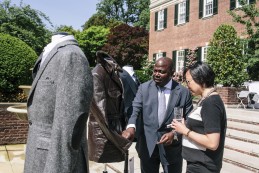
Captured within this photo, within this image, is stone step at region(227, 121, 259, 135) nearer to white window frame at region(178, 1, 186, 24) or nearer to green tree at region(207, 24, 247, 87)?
green tree at region(207, 24, 247, 87)

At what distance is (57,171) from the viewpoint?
1701mm

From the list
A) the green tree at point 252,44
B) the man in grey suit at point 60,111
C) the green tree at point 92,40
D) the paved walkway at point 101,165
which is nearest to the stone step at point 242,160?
the paved walkway at point 101,165

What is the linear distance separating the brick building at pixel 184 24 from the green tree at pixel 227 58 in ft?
9.14

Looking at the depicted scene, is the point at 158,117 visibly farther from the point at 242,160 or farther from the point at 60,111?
the point at 242,160

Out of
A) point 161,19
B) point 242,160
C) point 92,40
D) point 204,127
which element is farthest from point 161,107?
point 92,40

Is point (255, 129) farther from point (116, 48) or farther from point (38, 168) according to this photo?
point (116, 48)

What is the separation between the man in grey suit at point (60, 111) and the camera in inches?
67.7

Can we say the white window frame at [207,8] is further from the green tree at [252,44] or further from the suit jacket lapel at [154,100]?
the suit jacket lapel at [154,100]

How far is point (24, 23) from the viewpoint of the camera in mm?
19625

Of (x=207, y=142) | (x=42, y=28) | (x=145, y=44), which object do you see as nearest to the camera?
(x=207, y=142)

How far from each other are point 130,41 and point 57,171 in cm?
3305

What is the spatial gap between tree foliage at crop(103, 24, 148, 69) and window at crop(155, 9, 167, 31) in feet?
31.9

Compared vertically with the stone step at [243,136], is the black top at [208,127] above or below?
above

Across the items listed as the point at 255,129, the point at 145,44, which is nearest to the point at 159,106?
the point at 255,129
